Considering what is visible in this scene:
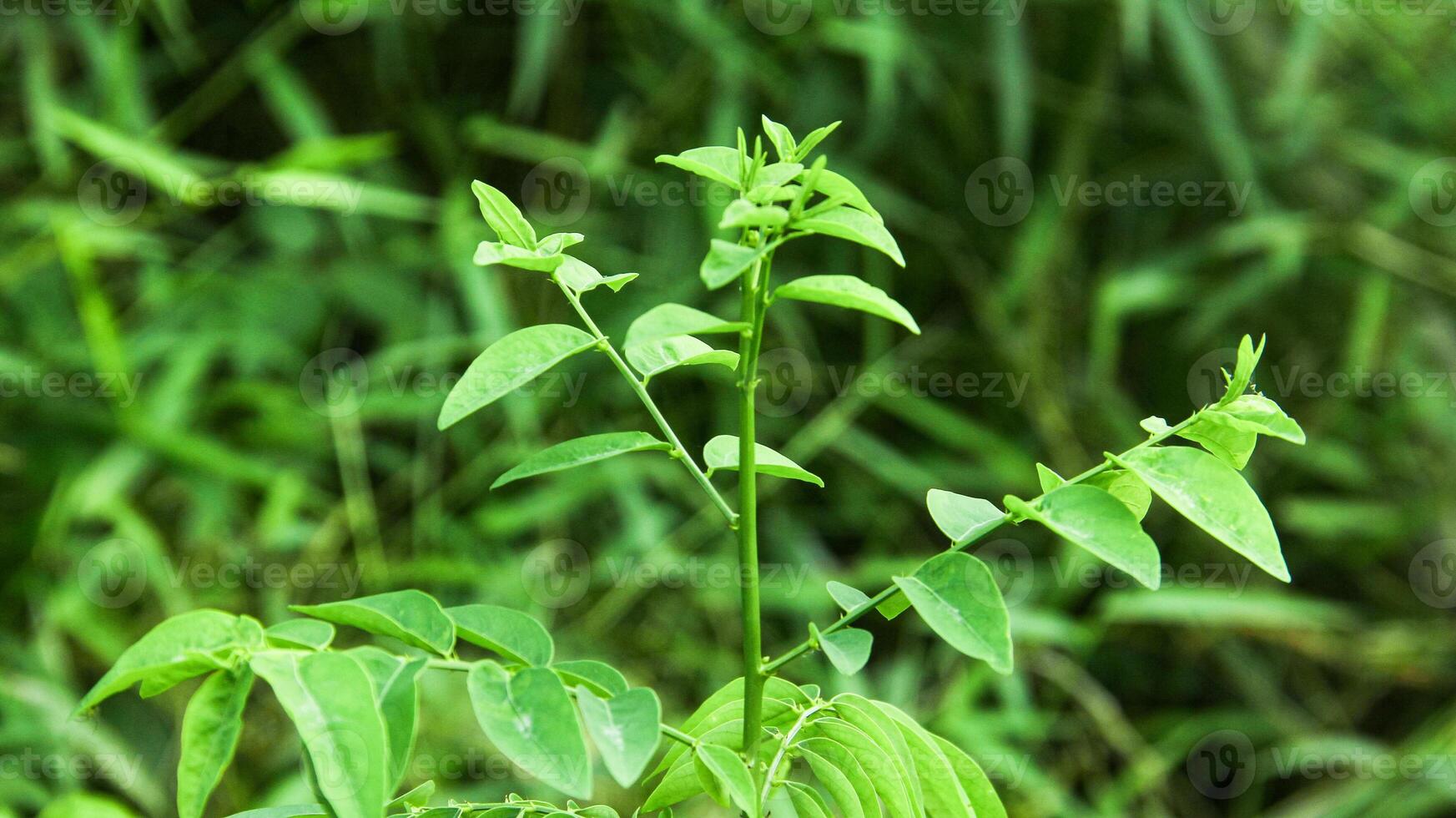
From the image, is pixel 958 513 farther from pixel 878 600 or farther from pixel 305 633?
pixel 305 633

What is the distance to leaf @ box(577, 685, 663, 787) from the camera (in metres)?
0.23

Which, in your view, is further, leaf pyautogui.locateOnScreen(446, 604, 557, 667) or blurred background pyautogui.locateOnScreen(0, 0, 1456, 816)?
blurred background pyautogui.locateOnScreen(0, 0, 1456, 816)

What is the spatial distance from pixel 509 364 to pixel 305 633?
0.25 feet

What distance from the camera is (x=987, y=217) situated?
1.27m

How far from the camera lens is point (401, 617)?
0.28 m

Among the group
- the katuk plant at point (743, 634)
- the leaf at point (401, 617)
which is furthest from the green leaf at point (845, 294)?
the leaf at point (401, 617)

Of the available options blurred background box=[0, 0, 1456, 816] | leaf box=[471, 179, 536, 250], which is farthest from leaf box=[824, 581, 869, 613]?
blurred background box=[0, 0, 1456, 816]

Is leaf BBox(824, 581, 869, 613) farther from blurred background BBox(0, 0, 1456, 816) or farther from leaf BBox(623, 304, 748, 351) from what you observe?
blurred background BBox(0, 0, 1456, 816)

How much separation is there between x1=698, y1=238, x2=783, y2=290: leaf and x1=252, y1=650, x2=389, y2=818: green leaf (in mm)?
103

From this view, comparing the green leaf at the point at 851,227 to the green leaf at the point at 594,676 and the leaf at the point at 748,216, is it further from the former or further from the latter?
the green leaf at the point at 594,676

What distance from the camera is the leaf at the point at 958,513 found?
0.29 metres

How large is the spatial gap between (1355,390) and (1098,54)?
0.46m

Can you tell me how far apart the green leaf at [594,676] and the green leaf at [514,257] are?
Answer: 0.09 m

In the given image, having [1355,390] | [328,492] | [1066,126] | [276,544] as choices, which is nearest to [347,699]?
[276,544]
